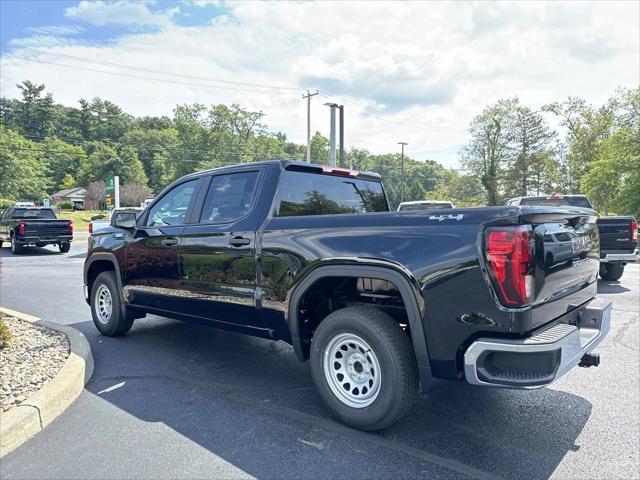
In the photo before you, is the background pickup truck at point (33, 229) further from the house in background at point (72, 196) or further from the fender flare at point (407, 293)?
the house in background at point (72, 196)

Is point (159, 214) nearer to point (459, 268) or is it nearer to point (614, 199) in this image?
point (459, 268)

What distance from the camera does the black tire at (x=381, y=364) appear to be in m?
3.00

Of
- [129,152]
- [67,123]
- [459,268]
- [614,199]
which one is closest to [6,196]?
[129,152]

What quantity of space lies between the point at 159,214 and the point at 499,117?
53.2 m

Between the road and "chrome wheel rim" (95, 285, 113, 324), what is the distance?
89 cm

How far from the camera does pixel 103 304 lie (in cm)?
582

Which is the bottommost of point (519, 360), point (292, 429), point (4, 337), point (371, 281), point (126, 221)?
point (292, 429)

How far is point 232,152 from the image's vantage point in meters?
73.4

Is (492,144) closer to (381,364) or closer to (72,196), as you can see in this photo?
(381,364)

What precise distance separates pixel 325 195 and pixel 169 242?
169 cm

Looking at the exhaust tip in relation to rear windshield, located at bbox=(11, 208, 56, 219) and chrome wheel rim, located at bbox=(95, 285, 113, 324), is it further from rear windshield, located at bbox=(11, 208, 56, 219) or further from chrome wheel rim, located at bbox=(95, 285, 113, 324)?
rear windshield, located at bbox=(11, 208, 56, 219)

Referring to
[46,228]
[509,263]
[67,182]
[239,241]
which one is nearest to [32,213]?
[46,228]

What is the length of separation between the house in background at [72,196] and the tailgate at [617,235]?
263 feet

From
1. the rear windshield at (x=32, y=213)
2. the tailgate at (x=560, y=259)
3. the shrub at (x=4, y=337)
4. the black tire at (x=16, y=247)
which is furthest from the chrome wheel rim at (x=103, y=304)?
the rear windshield at (x=32, y=213)
